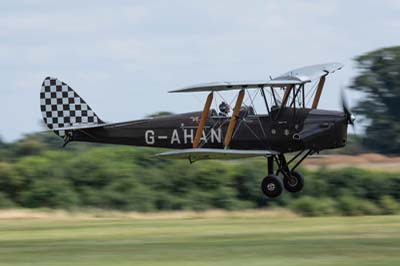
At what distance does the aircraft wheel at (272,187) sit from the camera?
26.4 m

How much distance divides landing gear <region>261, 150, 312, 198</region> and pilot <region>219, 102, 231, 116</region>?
1548 millimetres

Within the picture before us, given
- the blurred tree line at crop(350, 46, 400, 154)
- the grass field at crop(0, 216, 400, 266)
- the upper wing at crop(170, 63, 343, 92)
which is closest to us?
the grass field at crop(0, 216, 400, 266)

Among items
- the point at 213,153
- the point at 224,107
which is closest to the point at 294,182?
the point at 213,153

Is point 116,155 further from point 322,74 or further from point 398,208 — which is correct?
point 322,74

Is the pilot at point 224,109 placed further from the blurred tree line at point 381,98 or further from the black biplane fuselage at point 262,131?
the blurred tree line at point 381,98

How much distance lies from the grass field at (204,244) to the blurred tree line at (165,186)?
524 inches

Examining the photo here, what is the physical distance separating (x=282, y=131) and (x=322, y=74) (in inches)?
83.6

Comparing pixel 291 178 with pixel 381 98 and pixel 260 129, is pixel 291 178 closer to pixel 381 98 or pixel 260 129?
pixel 260 129

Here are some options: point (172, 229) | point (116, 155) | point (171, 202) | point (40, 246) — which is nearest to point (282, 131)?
point (172, 229)

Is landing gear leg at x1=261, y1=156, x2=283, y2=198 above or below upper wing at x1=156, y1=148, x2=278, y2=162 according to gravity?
below

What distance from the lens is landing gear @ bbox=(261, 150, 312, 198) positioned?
2641 cm

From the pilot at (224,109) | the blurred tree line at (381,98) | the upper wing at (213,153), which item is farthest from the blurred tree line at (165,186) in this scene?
the blurred tree line at (381,98)

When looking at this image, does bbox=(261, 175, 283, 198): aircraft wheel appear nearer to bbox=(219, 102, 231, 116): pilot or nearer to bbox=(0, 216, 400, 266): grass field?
bbox=(0, 216, 400, 266): grass field

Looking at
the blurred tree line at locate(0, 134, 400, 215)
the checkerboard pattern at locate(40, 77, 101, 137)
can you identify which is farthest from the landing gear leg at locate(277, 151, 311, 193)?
the blurred tree line at locate(0, 134, 400, 215)
